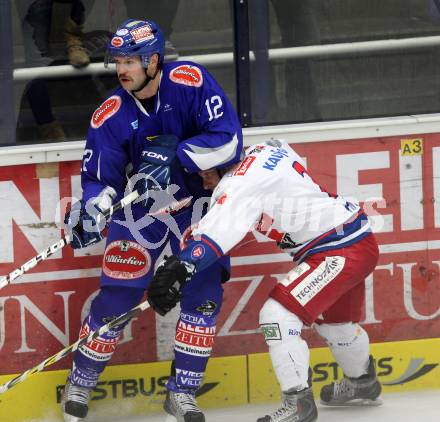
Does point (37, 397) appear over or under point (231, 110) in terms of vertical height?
under

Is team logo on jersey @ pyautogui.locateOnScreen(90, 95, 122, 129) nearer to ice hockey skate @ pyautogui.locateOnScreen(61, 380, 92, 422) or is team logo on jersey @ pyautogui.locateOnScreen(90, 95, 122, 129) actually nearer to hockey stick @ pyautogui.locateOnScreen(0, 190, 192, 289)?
hockey stick @ pyautogui.locateOnScreen(0, 190, 192, 289)

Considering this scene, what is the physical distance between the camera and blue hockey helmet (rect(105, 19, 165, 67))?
14.7 ft

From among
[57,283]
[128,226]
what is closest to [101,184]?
[128,226]

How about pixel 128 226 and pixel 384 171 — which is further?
pixel 384 171

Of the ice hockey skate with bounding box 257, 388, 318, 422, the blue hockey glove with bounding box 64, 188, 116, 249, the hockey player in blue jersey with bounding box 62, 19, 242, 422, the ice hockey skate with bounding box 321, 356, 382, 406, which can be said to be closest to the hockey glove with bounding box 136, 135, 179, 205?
the hockey player in blue jersey with bounding box 62, 19, 242, 422

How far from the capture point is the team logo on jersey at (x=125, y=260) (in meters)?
4.75

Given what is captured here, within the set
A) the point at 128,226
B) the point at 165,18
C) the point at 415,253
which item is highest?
the point at 165,18

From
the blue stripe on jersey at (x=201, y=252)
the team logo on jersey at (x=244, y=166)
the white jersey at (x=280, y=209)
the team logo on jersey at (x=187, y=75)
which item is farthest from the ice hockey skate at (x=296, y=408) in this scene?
the team logo on jersey at (x=187, y=75)

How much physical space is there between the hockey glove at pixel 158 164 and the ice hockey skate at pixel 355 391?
1.11m

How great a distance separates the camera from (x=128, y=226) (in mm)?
4766

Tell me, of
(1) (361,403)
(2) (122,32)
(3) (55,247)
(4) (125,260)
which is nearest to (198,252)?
(4) (125,260)

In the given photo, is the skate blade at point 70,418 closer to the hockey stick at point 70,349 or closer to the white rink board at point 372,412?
the white rink board at point 372,412

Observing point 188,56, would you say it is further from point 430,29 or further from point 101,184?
point 430,29

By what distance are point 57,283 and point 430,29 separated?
5.92 feet
